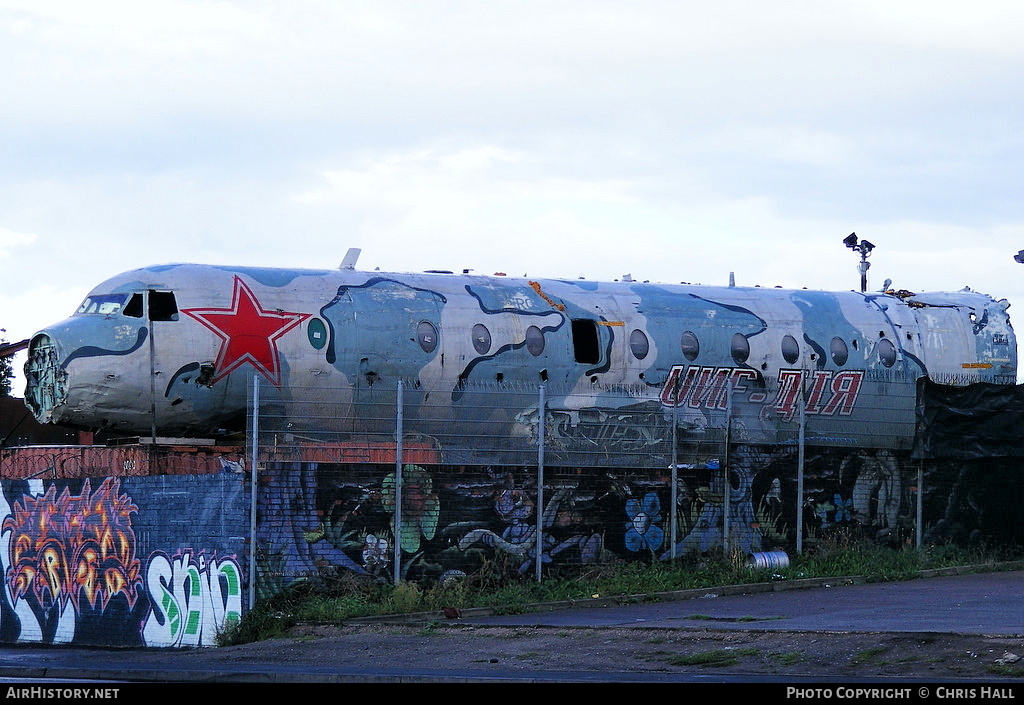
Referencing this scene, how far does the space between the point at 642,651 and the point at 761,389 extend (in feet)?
43.1

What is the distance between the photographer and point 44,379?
84.6 feet

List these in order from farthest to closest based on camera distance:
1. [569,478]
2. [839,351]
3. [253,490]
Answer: [839,351]
[569,478]
[253,490]

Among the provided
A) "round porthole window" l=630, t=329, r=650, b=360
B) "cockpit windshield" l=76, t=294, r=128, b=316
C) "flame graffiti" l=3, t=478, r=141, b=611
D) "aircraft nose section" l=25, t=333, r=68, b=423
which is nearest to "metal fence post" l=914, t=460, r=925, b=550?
"round porthole window" l=630, t=329, r=650, b=360

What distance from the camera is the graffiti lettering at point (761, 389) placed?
28500mm

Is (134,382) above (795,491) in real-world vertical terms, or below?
above

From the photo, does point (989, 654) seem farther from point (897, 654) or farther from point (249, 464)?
point (249, 464)

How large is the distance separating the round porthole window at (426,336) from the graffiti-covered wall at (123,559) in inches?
203

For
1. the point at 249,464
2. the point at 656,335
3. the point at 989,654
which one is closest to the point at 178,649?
the point at 249,464

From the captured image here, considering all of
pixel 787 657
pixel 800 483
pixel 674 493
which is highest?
pixel 800 483

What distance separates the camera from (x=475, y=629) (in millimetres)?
20094

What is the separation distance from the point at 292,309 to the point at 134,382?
10.2 ft

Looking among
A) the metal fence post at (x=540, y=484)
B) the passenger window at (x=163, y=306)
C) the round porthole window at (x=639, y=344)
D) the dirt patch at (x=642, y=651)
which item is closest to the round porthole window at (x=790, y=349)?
the round porthole window at (x=639, y=344)

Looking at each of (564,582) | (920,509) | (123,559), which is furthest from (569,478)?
(123,559)

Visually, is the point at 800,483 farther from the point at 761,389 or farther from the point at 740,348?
the point at 740,348
